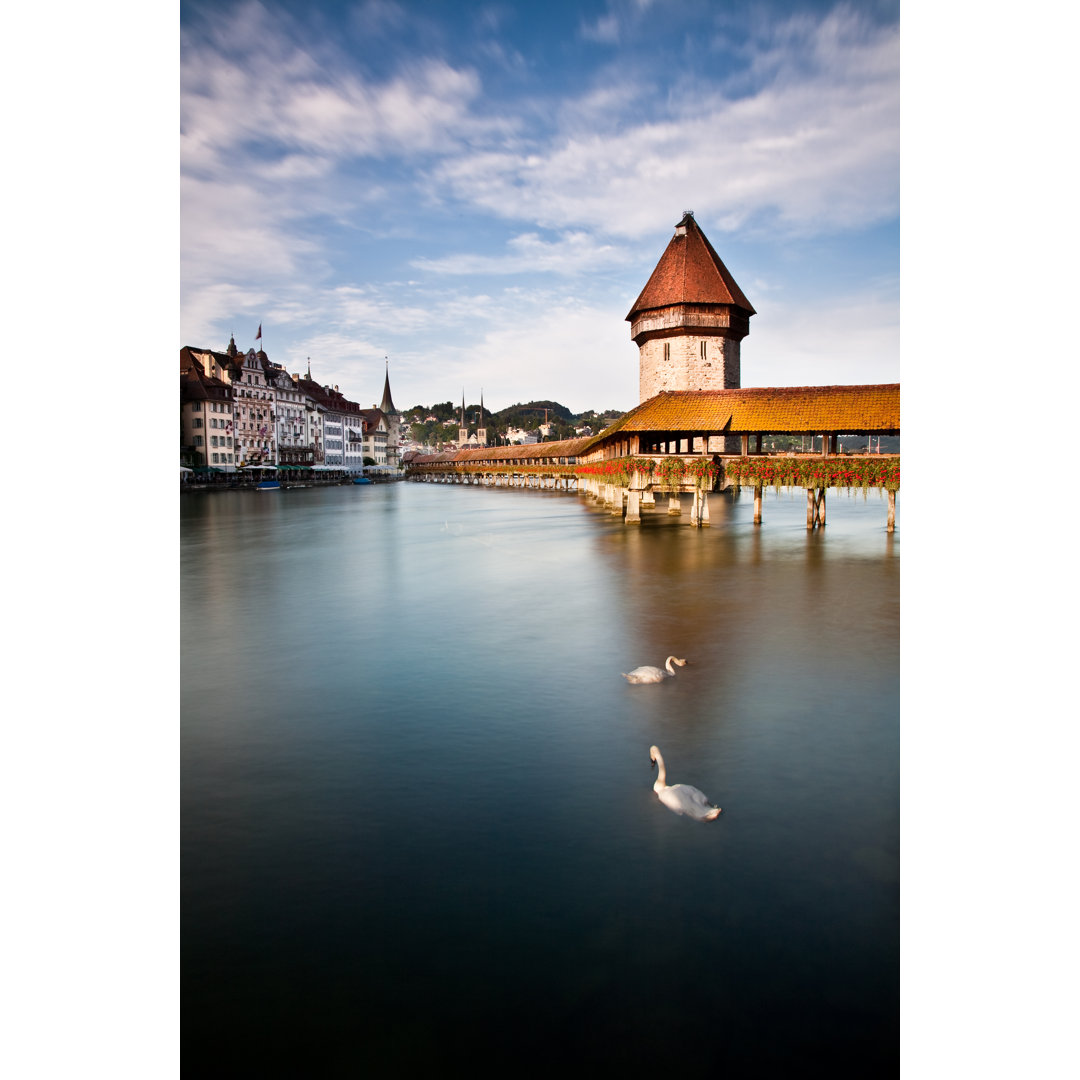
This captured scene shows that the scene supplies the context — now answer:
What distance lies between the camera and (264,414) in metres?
81.3

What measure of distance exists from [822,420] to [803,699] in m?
17.5

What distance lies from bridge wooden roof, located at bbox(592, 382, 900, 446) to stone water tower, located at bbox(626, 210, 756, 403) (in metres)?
20.2

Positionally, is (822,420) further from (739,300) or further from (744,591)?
(739,300)

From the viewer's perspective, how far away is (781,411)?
24344mm

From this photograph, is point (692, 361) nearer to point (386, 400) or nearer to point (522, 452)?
point (522, 452)

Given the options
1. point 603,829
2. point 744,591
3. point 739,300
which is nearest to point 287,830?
point 603,829

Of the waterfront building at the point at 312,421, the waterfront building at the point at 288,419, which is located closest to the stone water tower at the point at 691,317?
the waterfront building at the point at 288,419

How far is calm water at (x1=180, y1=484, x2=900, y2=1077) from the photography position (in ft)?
11.6

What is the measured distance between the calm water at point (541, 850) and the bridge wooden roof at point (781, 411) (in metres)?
12.7

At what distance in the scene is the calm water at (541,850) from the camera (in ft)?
11.6

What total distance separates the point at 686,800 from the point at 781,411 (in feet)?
69.5

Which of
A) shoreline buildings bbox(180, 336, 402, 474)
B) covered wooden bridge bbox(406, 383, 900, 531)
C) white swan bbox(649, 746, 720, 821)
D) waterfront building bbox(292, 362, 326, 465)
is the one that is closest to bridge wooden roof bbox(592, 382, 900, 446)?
covered wooden bridge bbox(406, 383, 900, 531)

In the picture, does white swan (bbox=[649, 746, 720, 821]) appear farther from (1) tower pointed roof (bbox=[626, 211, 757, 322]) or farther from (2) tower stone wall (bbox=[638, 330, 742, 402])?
(1) tower pointed roof (bbox=[626, 211, 757, 322])
